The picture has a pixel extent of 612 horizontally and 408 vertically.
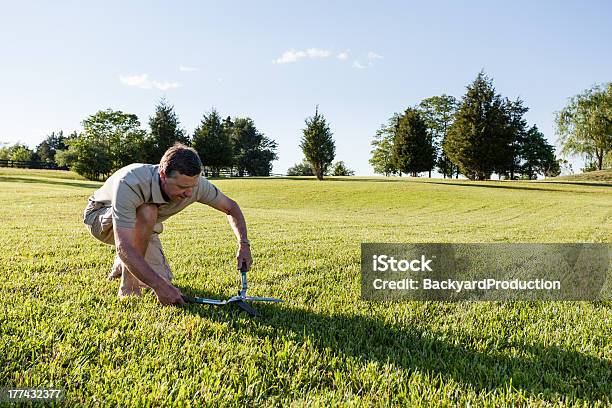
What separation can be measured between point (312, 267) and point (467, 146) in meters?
43.1

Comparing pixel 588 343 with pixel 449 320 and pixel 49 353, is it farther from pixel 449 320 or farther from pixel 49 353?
pixel 49 353

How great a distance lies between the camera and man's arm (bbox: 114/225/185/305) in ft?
9.29

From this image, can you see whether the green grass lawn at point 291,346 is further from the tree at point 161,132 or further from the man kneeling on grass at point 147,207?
the tree at point 161,132

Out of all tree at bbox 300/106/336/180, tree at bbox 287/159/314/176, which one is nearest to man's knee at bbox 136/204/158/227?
tree at bbox 300/106/336/180

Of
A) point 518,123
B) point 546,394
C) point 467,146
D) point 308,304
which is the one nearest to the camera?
point 546,394

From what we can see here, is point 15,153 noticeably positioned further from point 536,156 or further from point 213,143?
point 536,156

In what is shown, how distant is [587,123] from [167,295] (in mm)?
60329

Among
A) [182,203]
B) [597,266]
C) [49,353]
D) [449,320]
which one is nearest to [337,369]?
[449,320]

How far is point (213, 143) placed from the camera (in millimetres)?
51844

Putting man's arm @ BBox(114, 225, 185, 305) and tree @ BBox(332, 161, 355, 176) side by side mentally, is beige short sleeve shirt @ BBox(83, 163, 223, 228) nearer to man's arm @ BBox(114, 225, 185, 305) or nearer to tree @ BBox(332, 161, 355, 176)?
man's arm @ BBox(114, 225, 185, 305)

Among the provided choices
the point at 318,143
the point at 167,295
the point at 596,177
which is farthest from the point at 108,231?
the point at 596,177

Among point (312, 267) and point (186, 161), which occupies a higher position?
point (186, 161)

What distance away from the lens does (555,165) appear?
217 feet

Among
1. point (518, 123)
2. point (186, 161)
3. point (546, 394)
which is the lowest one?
point (546, 394)
